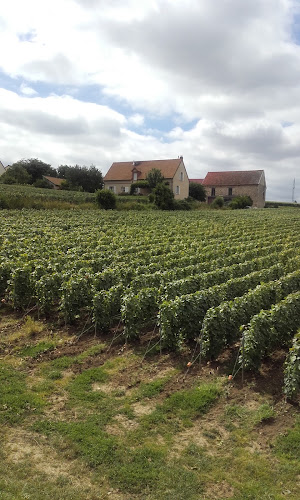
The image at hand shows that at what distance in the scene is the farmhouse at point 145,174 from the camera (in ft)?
240

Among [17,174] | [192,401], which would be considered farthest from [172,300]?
[17,174]

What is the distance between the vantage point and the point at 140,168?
76750 mm

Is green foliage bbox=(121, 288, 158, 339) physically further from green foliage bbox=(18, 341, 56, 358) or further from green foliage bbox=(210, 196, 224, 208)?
green foliage bbox=(210, 196, 224, 208)

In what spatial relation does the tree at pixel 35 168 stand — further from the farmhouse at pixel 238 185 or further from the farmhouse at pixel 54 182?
the farmhouse at pixel 238 185

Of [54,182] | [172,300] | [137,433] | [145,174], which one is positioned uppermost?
[145,174]

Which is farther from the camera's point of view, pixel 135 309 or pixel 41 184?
pixel 41 184

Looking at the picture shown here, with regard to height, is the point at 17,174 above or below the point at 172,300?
above

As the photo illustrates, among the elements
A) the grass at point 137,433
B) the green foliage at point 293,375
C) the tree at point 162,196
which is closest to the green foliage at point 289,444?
the grass at point 137,433

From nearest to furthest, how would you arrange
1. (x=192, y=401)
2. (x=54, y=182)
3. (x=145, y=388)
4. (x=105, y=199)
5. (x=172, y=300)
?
(x=192, y=401), (x=145, y=388), (x=172, y=300), (x=105, y=199), (x=54, y=182)

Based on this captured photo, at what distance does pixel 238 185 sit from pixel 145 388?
87224mm

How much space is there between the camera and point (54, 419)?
6.04 meters

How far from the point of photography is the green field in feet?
16.0

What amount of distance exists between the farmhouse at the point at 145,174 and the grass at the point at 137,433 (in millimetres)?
66080

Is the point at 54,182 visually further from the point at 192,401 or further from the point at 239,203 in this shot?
the point at 192,401
